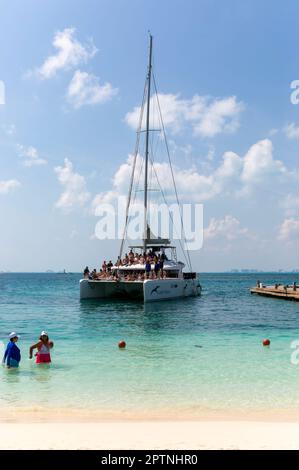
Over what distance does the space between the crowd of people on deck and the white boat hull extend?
0.54 metres

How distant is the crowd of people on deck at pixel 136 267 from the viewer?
34.0 m

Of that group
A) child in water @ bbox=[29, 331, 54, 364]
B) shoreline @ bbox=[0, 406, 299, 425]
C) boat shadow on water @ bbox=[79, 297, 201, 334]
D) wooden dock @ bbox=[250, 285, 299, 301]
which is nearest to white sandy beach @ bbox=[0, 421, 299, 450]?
shoreline @ bbox=[0, 406, 299, 425]

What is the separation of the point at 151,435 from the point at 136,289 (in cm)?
2861

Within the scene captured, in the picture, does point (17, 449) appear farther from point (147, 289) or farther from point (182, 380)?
point (147, 289)

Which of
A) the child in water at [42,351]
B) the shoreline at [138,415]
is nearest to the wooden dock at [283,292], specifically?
the child in water at [42,351]

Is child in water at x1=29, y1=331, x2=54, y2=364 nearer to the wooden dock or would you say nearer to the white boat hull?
the white boat hull

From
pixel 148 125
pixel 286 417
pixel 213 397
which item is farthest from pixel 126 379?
pixel 148 125

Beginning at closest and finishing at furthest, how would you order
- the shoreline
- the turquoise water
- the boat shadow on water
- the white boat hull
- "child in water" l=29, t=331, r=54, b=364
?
the shoreline → the turquoise water → "child in water" l=29, t=331, r=54, b=364 → the boat shadow on water → the white boat hull

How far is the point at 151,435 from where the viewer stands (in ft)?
23.0

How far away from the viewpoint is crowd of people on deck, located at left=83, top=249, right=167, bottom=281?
34031mm

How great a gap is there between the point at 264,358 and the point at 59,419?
823cm

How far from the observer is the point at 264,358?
1470 centimetres

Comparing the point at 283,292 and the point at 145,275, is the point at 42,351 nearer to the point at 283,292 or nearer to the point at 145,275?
the point at 145,275

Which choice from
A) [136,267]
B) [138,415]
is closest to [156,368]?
[138,415]
